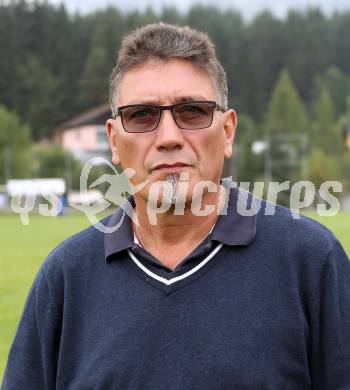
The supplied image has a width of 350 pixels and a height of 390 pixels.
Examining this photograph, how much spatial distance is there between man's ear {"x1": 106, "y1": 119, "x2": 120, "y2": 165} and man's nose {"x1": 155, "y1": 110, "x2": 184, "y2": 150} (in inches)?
7.9

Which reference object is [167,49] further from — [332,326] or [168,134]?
[332,326]

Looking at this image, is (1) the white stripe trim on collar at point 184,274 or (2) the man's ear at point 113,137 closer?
(1) the white stripe trim on collar at point 184,274

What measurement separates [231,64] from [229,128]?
122897 millimetres

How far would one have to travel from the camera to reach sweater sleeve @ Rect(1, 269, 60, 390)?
2648 millimetres

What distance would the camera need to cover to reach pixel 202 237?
2.67 metres

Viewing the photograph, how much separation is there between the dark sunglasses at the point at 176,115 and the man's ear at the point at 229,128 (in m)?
0.11

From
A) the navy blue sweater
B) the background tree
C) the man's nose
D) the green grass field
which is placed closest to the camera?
the navy blue sweater

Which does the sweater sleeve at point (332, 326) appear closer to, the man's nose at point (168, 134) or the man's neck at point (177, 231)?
the man's neck at point (177, 231)

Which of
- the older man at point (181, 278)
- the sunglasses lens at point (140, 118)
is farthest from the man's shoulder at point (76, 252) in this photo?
the sunglasses lens at point (140, 118)

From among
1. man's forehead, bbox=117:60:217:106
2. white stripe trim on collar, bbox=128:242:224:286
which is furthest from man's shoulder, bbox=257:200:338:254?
man's forehead, bbox=117:60:217:106

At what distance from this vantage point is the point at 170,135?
103 inches

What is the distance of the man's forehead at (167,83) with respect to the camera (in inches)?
103

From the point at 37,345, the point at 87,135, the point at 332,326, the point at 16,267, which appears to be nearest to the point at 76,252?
the point at 37,345

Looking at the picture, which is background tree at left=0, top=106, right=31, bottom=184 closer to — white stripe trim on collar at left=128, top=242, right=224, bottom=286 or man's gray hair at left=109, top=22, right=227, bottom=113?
man's gray hair at left=109, top=22, right=227, bottom=113
